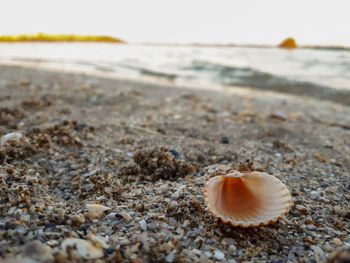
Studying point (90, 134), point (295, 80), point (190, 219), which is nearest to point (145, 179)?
point (190, 219)

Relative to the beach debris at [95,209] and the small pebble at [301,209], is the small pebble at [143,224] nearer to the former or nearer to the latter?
the beach debris at [95,209]

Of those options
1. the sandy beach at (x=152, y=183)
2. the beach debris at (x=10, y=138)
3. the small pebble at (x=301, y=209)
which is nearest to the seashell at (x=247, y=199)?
the sandy beach at (x=152, y=183)

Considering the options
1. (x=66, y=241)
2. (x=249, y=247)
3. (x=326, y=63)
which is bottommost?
(x=249, y=247)

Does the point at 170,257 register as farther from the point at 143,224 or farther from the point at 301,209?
the point at 301,209

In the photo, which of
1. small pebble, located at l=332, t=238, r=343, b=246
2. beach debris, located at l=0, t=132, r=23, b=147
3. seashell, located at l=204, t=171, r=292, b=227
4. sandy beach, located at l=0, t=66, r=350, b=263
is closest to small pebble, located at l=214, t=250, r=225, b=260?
sandy beach, located at l=0, t=66, r=350, b=263

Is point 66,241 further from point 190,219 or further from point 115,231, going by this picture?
point 190,219

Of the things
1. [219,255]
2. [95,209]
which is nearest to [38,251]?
[95,209]
